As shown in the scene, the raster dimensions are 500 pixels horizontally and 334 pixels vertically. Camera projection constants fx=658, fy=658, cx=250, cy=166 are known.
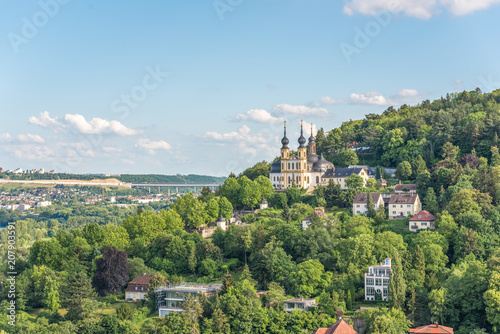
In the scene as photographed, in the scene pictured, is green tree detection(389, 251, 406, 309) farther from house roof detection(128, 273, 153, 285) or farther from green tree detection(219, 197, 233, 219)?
green tree detection(219, 197, 233, 219)

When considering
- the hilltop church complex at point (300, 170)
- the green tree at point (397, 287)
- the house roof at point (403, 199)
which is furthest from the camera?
the hilltop church complex at point (300, 170)

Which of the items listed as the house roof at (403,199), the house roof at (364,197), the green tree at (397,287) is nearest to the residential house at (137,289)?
the green tree at (397,287)

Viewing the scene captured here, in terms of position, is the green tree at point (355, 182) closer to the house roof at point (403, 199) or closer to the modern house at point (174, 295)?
the house roof at point (403, 199)

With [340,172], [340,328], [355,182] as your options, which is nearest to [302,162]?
[340,172]

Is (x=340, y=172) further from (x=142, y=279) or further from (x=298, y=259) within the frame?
(x=142, y=279)

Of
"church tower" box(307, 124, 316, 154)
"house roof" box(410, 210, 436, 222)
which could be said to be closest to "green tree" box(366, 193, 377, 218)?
"house roof" box(410, 210, 436, 222)
